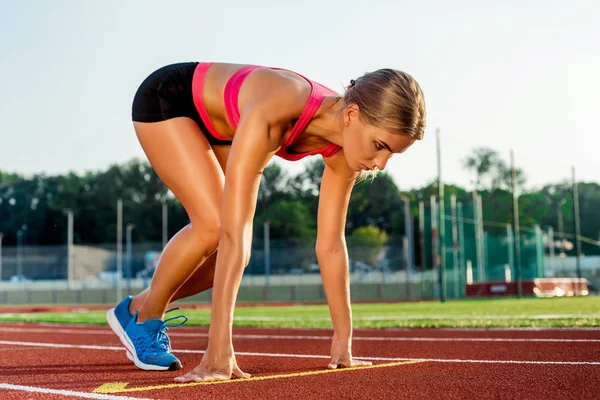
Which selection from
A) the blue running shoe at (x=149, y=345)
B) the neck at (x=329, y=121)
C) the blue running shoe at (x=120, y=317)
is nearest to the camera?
the neck at (x=329, y=121)

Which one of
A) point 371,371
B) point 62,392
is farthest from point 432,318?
point 62,392

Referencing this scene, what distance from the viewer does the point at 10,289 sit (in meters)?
39.4

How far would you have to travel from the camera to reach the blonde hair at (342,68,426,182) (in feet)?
10.8

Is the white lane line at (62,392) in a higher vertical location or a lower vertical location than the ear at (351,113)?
lower

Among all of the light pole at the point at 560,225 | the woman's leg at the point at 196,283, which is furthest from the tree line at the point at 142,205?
Result: the woman's leg at the point at 196,283

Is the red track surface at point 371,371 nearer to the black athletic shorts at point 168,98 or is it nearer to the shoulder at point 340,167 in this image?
the shoulder at point 340,167

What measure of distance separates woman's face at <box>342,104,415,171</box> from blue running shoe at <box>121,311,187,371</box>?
4.46 feet

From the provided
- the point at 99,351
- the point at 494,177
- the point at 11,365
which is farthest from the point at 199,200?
the point at 494,177

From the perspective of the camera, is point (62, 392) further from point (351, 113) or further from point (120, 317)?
point (351, 113)

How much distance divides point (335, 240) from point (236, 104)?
964 millimetres

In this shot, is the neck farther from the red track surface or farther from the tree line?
the tree line

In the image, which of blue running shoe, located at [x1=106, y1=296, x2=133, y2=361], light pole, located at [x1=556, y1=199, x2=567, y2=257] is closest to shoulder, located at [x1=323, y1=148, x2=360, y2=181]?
blue running shoe, located at [x1=106, y1=296, x2=133, y2=361]

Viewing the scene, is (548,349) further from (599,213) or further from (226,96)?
(599,213)

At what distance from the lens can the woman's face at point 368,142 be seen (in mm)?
3346
